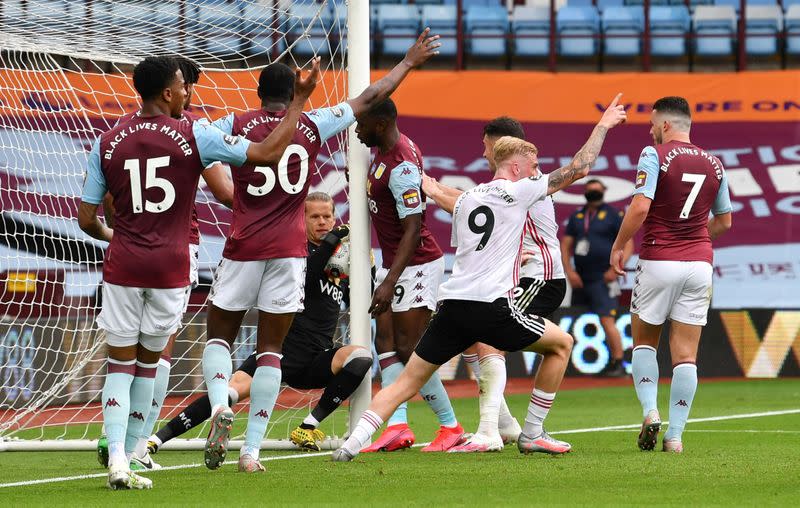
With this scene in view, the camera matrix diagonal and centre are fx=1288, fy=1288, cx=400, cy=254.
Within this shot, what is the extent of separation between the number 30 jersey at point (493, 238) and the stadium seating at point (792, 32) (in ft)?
45.8

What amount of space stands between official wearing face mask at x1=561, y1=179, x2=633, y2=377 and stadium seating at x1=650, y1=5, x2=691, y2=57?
4.90 m

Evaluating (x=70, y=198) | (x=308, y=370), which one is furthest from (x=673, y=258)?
(x=70, y=198)

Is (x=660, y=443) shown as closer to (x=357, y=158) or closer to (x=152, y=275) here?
(x=357, y=158)

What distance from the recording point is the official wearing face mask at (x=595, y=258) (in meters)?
15.0

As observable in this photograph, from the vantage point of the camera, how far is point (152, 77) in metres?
5.97

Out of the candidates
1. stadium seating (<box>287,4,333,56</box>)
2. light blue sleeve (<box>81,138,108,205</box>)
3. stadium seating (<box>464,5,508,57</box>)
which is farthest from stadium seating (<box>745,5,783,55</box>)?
light blue sleeve (<box>81,138,108,205</box>)

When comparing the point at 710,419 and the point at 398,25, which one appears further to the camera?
the point at 398,25

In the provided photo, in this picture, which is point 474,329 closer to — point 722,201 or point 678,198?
point 678,198

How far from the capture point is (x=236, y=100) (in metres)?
11.0

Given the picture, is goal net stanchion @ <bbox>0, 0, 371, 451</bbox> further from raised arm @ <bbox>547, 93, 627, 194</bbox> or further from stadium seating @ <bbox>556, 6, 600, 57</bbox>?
stadium seating @ <bbox>556, 6, 600, 57</bbox>

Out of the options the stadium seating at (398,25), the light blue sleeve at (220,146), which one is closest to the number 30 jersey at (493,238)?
the light blue sleeve at (220,146)

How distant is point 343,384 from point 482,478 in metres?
2.06

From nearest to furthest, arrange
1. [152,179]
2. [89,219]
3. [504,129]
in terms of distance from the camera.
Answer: [152,179] < [89,219] < [504,129]

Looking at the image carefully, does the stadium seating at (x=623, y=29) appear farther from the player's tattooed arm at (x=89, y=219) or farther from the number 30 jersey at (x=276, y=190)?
the player's tattooed arm at (x=89, y=219)
